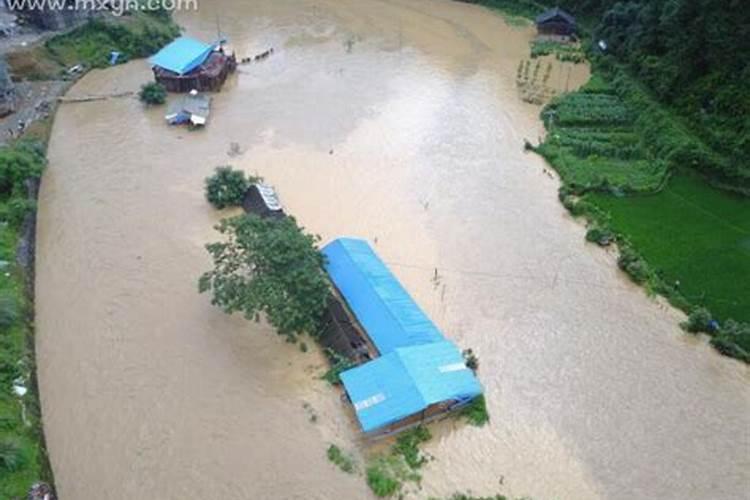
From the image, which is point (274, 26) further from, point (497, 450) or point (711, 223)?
point (497, 450)

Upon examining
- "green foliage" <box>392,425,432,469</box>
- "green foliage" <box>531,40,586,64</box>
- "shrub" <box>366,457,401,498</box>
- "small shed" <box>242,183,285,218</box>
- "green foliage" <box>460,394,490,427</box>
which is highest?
"green foliage" <box>531,40,586,64</box>

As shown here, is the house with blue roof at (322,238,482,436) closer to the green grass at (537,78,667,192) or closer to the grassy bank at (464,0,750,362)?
the grassy bank at (464,0,750,362)

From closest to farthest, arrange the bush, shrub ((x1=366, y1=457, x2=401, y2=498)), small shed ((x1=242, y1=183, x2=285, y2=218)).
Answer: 1. shrub ((x1=366, y1=457, x2=401, y2=498))
2. small shed ((x1=242, y1=183, x2=285, y2=218))
3. the bush

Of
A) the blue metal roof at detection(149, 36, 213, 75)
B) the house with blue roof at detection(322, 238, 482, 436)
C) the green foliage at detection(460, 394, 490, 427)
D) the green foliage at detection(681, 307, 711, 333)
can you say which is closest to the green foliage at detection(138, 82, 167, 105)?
the blue metal roof at detection(149, 36, 213, 75)

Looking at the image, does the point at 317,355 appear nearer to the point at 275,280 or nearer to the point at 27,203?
the point at 275,280

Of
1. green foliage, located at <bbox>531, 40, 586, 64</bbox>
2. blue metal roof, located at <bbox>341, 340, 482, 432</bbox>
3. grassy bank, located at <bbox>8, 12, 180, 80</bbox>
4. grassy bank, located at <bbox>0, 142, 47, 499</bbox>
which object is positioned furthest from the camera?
green foliage, located at <bbox>531, 40, 586, 64</bbox>

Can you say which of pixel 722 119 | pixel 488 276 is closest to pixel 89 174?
pixel 488 276
